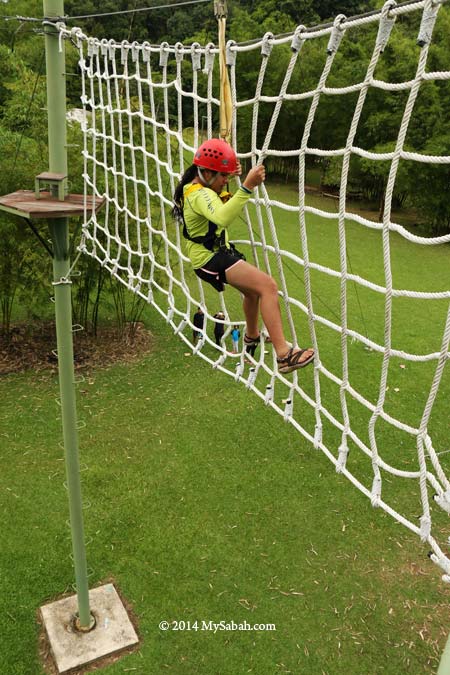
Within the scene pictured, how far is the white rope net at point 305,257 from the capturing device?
147 centimetres

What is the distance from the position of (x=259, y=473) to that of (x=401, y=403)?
4.97ft

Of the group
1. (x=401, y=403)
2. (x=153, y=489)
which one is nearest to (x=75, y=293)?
(x=153, y=489)

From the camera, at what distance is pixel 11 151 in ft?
15.3

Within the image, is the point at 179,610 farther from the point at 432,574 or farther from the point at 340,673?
the point at 432,574

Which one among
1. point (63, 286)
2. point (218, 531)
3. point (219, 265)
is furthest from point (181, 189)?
point (218, 531)

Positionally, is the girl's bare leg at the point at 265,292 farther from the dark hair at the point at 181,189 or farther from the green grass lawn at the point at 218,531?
the green grass lawn at the point at 218,531

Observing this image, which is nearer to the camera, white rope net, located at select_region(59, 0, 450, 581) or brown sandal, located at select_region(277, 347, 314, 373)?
white rope net, located at select_region(59, 0, 450, 581)

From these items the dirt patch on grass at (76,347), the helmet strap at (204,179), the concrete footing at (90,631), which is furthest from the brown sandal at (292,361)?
the dirt patch on grass at (76,347)

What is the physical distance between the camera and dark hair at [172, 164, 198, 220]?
1.87 metres

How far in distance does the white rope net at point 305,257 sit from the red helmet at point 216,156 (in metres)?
0.10

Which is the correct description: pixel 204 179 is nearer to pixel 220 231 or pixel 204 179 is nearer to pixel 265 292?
pixel 220 231

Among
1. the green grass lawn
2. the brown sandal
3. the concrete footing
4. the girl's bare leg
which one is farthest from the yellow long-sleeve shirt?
the concrete footing

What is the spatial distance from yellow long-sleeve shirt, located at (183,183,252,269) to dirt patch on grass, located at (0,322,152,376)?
3230mm

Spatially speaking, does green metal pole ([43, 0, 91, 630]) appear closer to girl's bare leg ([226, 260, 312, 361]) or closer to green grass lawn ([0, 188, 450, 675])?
green grass lawn ([0, 188, 450, 675])
